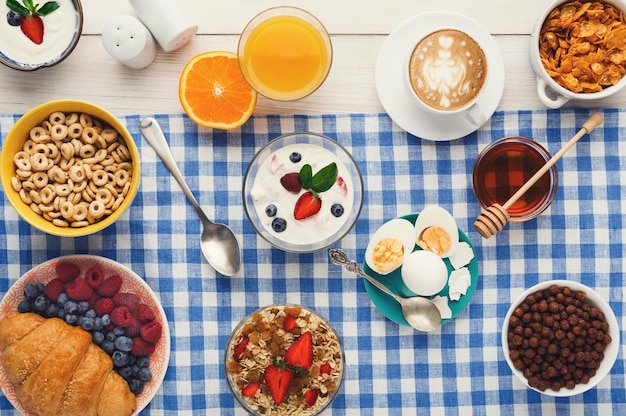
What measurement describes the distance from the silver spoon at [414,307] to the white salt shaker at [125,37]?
657 millimetres

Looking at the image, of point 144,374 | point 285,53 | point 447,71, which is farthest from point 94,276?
point 447,71

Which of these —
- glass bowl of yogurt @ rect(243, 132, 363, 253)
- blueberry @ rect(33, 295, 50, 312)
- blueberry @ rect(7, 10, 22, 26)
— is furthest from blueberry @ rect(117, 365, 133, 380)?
blueberry @ rect(7, 10, 22, 26)

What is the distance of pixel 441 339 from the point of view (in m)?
1.69

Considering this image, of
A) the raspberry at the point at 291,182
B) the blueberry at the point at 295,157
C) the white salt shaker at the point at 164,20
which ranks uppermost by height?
the white salt shaker at the point at 164,20

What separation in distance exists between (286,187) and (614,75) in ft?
2.65

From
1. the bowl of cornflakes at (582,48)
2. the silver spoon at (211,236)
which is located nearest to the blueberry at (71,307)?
the silver spoon at (211,236)

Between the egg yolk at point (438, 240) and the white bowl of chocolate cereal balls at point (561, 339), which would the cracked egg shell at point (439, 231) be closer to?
the egg yolk at point (438, 240)

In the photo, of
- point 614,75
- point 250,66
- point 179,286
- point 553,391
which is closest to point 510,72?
point 614,75

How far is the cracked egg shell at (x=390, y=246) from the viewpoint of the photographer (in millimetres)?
1609

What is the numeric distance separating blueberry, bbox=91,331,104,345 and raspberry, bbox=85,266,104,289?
11 cm

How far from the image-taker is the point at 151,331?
1618mm

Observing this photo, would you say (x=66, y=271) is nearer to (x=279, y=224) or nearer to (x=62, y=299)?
(x=62, y=299)

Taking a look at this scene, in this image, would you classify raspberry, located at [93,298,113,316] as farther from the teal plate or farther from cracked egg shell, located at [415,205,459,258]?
cracked egg shell, located at [415,205,459,258]

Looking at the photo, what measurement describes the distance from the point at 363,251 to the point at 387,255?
0.09 meters
